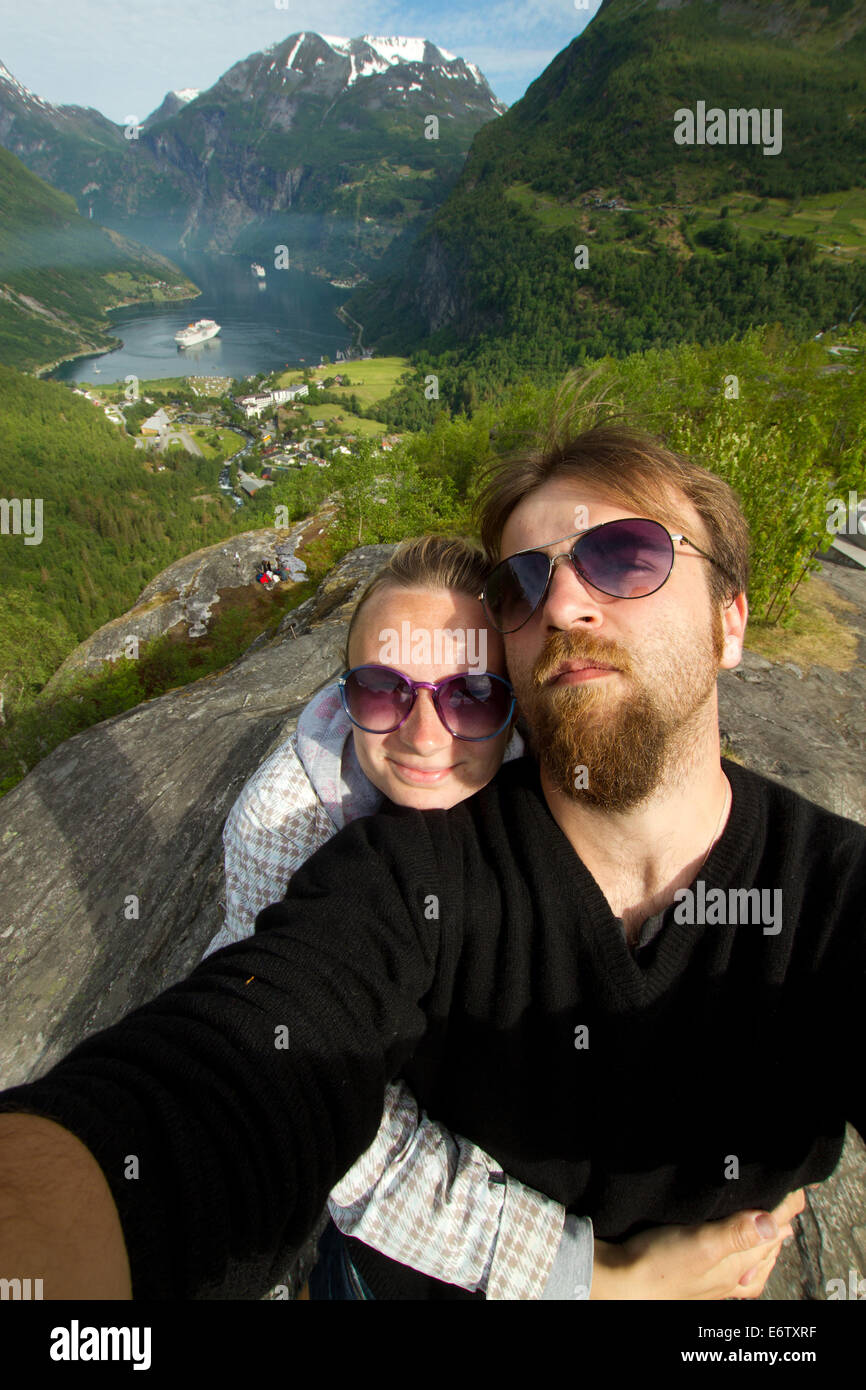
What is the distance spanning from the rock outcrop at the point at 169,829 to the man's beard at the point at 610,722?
175 cm

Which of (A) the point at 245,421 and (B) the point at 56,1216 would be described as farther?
(A) the point at 245,421

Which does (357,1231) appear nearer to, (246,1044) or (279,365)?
(246,1044)

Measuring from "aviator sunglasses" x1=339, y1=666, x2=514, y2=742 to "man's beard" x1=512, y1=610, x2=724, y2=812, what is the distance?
10.7 inches

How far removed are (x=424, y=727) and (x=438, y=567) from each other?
2.43ft

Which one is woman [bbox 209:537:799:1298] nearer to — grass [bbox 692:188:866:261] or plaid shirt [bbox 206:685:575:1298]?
plaid shirt [bbox 206:685:575:1298]

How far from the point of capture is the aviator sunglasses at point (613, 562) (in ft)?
8.13

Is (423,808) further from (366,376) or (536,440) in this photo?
(366,376)

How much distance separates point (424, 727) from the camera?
2.52 metres

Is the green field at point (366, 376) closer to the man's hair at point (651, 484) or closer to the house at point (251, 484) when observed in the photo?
the house at point (251, 484)

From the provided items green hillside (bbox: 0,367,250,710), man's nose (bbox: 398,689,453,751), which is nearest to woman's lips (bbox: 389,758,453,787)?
man's nose (bbox: 398,689,453,751)

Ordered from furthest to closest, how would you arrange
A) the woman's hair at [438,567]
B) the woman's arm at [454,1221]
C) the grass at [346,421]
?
the grass at [346,421]
the woman's hair at [438,567]
the woman's arm at [454,1221]

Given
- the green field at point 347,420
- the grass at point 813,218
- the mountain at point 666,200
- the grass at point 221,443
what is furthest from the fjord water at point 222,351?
the grass at point 813,218

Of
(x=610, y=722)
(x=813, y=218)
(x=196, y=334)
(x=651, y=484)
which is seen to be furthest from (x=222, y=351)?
(x=610, y=722)

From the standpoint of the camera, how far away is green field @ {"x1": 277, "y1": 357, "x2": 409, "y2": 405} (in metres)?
124
